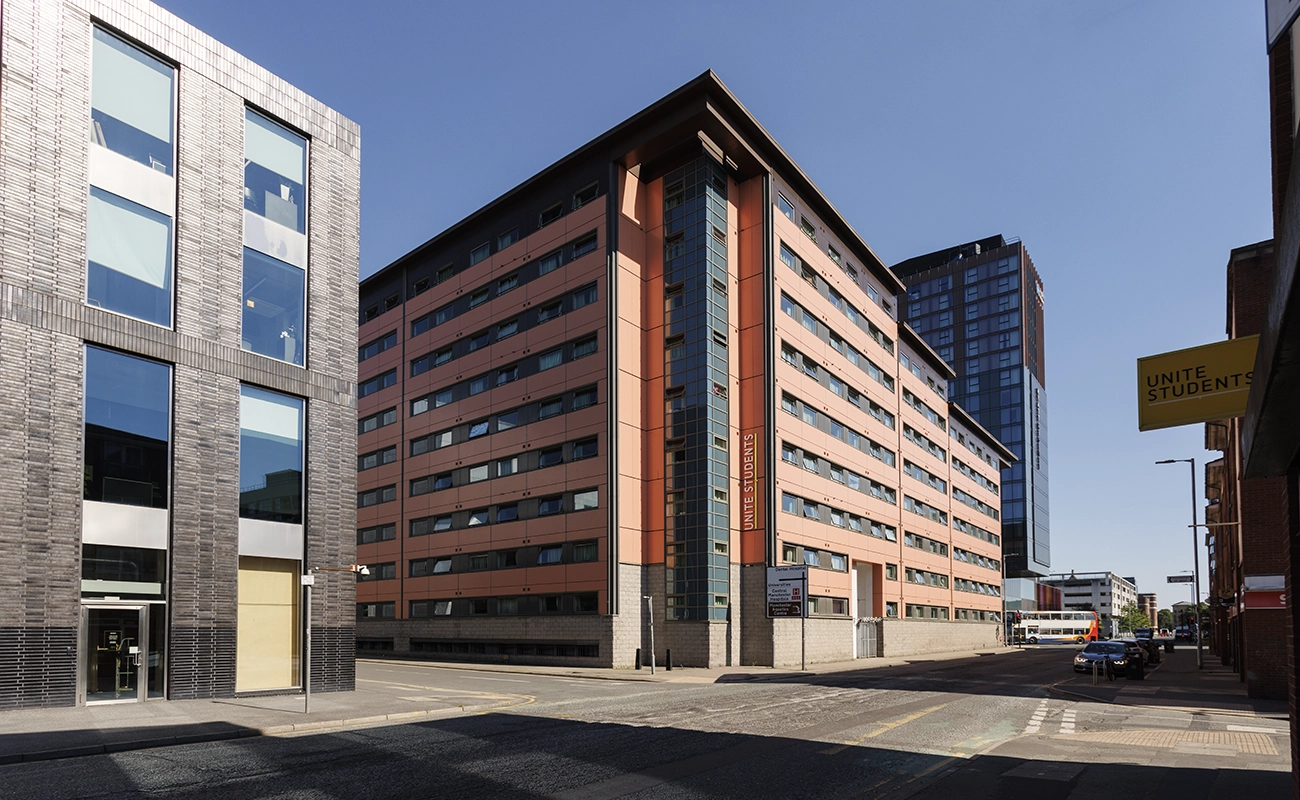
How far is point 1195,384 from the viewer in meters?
8.54

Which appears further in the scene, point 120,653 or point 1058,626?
point 1058,626

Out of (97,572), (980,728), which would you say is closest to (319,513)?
(97,572)

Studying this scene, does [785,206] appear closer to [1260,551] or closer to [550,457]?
[550,457]

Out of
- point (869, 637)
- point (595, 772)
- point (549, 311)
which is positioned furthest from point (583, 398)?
point (595, 772)

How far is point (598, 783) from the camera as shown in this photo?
12180 mm

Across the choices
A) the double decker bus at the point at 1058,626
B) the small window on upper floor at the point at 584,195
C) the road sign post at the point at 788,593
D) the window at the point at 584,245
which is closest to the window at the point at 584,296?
the window at the point at 584,245

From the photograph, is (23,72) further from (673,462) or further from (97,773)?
(673,462)

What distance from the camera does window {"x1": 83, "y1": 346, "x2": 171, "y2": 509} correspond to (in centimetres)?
2253

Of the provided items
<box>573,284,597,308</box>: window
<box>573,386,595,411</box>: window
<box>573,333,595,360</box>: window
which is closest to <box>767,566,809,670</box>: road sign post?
<box>573,386,595,411</box>: window

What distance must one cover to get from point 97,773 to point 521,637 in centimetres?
3749

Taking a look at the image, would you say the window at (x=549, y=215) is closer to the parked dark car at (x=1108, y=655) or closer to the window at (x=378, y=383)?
the window at (x=378, y=383)

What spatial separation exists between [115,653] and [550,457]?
94.5ft

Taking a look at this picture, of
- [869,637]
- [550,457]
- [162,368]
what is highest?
[162,368]

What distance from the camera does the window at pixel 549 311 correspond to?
50547mm
